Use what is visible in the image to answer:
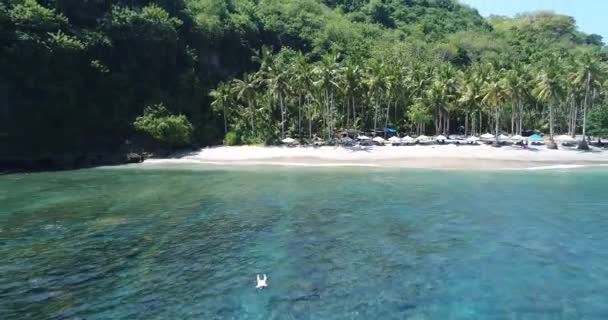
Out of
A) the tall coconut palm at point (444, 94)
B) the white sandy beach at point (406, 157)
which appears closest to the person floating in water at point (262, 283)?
the white sandy beach at point (406, 157)

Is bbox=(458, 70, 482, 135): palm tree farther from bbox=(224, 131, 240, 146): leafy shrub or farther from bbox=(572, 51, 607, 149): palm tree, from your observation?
bbox=(224, 131, 240, 146): leafy shrub

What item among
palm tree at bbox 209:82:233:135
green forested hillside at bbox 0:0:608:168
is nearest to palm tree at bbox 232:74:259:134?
green forested hillside at bbox 0:0:608:168

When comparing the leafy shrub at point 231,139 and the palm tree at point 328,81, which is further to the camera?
the leafy shrub at point 231,139

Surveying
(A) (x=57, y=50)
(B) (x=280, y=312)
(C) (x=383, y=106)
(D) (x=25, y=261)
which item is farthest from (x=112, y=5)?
(B) (x=280, y=312)

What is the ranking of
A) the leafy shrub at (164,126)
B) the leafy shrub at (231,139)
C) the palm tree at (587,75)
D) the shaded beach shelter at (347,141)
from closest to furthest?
the palm tree at (587,75) < the leafy shrub at (164,126) < the shaded beach shelter at (347,141) < the leafy shrub at (231,139)

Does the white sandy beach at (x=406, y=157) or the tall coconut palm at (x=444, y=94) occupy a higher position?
the tall coconut palm at (x=444, y=94)

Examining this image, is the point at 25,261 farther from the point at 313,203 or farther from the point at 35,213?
the point at 313,203

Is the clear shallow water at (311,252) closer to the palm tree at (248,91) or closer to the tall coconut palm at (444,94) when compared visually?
the palm tree at (248,91)
